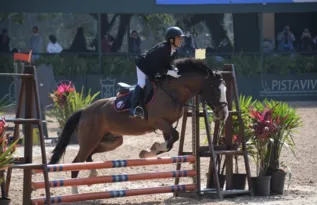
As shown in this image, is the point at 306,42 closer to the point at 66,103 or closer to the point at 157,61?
the point at 66,103

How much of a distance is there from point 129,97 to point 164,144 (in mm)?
1028

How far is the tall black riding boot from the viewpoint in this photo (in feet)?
33.1

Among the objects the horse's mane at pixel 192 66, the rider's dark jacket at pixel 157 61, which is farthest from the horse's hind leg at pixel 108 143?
the horse's mane at pixel 192 66

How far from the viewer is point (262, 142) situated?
10336 mm

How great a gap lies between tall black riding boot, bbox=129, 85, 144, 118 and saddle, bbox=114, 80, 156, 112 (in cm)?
6

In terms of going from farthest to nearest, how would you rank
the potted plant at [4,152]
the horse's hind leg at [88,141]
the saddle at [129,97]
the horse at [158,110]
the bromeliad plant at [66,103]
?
the bromeliad plant at [66,103]
the horse's hind leg at [88,141]
the saddle at [129,97]
the horse at [158,110]
the potted plant at [4,152]

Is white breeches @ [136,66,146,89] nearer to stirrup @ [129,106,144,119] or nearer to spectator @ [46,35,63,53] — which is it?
stirrup @ [129,106,144,119]

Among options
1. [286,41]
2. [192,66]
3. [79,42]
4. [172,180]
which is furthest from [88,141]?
[286,41]

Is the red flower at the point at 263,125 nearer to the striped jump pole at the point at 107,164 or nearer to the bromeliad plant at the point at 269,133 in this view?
the bromeliad plant at the point at 269,133

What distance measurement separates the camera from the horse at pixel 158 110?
9.99 metres

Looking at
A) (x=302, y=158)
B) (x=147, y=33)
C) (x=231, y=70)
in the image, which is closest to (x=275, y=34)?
(x=147, y=33)

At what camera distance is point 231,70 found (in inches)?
419

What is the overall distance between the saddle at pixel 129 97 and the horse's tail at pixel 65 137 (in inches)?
29.4

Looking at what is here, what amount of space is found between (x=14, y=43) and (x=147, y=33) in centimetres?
472
